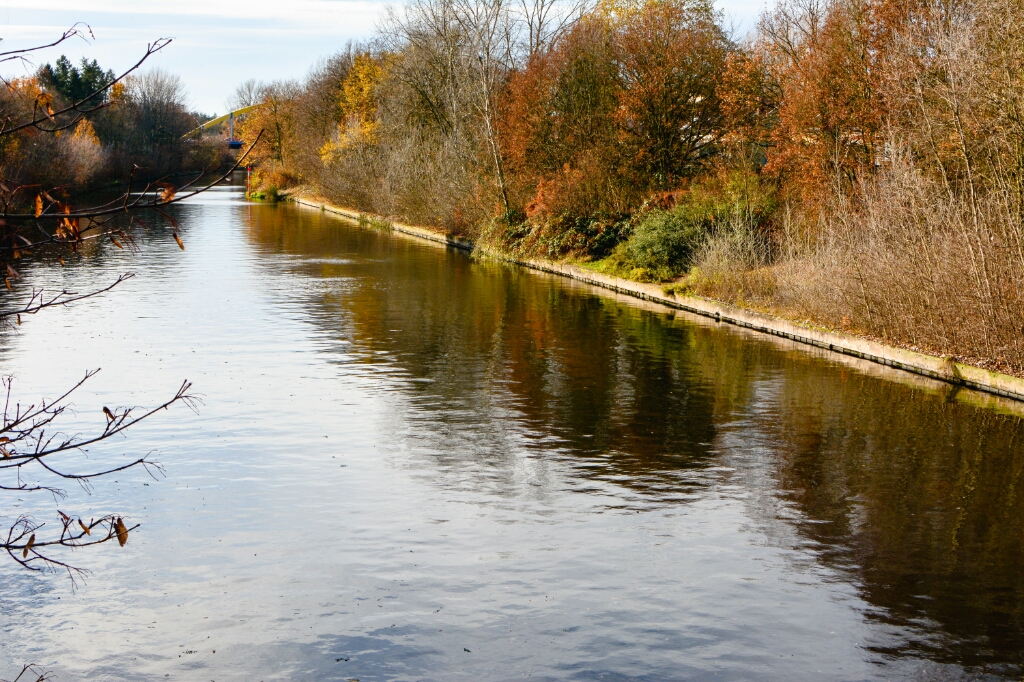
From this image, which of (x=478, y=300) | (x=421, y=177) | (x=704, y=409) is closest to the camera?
(x=704, y=409)

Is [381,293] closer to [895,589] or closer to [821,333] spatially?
[821,333]

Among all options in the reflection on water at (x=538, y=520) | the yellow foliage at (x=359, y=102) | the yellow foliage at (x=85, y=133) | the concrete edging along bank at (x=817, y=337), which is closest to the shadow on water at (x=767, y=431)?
the reflection on water at (x=538, y=520)

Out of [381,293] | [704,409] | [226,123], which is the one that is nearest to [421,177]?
[381,293]

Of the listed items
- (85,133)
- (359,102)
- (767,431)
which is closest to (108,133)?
(85,133)

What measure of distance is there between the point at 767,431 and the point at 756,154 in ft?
69.9

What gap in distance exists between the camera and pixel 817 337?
2142cm

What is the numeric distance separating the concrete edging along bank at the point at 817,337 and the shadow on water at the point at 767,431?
768 mm

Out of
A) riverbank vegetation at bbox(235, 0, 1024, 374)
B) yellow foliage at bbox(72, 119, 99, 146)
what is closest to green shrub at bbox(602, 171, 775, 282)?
riverbank vegetation at bbox(235, 0, 1024, 374)

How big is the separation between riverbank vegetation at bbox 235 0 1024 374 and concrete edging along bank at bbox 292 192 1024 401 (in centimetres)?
39

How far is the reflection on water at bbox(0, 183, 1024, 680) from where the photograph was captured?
750cm

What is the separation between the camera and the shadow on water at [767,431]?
8727 mm

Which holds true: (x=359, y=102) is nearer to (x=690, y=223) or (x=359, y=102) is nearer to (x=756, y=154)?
(x=756, y=154)

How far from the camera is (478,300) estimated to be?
2822 cm

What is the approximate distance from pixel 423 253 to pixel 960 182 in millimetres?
25263
